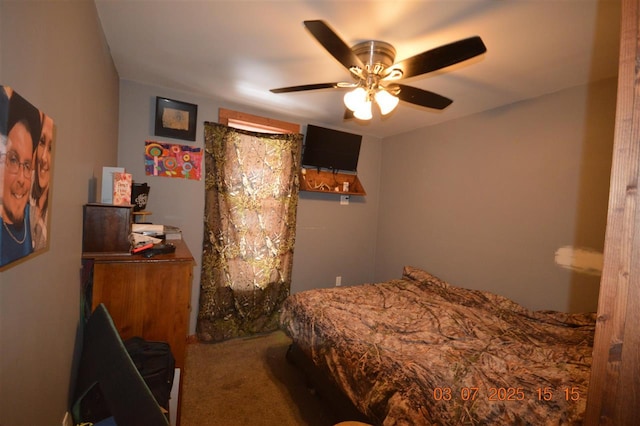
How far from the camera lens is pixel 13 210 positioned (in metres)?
0.66

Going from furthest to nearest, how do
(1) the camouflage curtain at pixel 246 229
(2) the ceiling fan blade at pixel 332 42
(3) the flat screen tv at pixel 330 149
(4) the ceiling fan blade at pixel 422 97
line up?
(3) the flat screen tv at pixel 330 149
(1) the camouflage curtain at pixel 246 229
(4) the ceiling fan blade at pixel 422 97
(2) the ceiling fan blade at pixel 332 42

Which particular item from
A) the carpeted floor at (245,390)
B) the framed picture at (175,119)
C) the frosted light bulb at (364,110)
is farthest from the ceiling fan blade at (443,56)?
the carpeted floor at (245,390)

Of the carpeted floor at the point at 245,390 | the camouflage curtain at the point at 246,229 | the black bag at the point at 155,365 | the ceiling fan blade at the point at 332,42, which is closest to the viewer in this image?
the ceiling fan blade at the point at 332,42

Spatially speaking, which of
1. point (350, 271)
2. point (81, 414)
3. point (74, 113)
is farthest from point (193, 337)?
point (74, 113)

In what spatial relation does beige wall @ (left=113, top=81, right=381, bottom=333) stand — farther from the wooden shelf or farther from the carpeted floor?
the carpeted floor

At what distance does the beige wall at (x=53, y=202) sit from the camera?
2.40 feet

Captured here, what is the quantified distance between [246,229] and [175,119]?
1.33 metres

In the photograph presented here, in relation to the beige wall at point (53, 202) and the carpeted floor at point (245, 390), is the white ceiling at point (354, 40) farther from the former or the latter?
the carpeted floor at point (245, 390)

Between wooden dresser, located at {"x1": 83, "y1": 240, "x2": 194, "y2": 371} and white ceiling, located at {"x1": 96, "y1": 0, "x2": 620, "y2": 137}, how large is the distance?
1439 mm

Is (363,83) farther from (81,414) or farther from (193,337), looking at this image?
(193,337)

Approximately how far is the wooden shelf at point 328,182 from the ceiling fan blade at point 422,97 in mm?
1747

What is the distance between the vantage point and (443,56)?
1.30 meters

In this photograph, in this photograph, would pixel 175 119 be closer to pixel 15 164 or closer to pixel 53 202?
pixel 53 202

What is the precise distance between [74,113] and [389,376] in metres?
2.03
